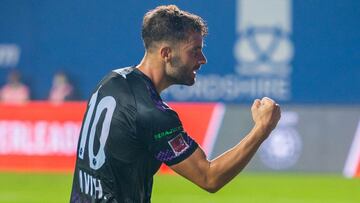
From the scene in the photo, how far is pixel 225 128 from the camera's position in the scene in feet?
53.9

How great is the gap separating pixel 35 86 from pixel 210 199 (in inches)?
395

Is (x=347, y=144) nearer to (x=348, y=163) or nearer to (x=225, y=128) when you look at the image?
(x=348, y=163)

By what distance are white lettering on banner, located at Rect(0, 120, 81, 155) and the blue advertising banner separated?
4.91m

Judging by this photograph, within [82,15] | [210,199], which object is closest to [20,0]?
[82,15]

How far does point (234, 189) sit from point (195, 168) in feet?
30.5

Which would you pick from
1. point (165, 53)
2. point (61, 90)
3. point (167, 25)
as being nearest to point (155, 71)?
point (165, 53)

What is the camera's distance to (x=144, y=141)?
516 centimetres

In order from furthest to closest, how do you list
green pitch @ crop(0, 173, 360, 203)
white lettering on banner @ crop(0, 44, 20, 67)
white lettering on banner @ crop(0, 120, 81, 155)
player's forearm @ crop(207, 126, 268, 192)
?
1. white lettering on banner @ crop(0, 44, 20, 67)
2. white lettering on banner @ crop(0, 120, 81, 155)
3. green pitch @ crop(0, 173, 360, 203)
4. player's forearm @ crop(207, 126, 268, 192)

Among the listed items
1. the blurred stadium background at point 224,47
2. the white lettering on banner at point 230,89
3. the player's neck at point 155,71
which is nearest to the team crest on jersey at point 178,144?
the player's neck at point 155,71

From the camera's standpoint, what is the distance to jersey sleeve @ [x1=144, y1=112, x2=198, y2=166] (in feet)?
16.8

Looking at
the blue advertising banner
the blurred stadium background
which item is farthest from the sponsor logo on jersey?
the blue advertising banner

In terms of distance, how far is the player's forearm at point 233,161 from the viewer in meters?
5.11

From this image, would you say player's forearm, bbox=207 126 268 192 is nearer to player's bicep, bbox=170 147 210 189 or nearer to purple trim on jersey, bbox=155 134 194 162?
player's bicep, bbox=170 147 210 189

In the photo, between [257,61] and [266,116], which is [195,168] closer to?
[266,116]
